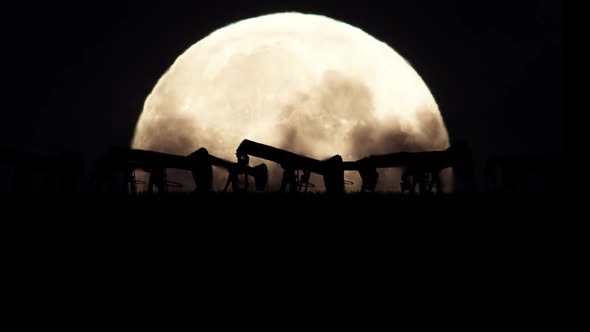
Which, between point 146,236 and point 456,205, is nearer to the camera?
point 146,236

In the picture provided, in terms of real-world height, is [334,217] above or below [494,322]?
above

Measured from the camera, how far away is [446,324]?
19.2 meters

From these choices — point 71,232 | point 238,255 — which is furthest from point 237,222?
point 71,232

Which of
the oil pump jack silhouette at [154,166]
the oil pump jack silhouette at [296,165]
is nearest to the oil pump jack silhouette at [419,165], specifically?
the oil pump jack silhouette at [296,165]

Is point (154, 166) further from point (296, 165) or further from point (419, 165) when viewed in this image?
point (419, 165)

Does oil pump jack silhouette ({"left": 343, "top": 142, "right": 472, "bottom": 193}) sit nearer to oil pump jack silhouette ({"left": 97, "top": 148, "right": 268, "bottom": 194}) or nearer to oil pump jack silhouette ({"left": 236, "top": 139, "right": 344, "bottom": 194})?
oil pump jack silhouette ({"left": 236, "top": 139, "right": 344, "bottom": 194})

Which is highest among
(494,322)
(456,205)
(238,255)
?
(456,205)

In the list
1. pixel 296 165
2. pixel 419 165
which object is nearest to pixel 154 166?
pixel 296 165

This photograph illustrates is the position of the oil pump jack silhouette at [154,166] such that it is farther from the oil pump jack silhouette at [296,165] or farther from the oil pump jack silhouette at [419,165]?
the oil pump jack silhouette at [419,165]

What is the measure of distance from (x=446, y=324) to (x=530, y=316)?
106 inches

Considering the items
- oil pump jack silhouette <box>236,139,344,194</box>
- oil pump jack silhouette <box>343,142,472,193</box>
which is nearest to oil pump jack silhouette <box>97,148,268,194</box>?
oil pump jack silhouette <box>236,139,344,194</box>

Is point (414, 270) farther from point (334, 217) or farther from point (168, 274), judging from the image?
point (168, 274)

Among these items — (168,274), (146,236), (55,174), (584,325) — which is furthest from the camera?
(55,174)

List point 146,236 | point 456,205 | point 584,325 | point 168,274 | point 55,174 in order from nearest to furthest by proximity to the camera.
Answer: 1. point 584,325
2. point 168,274
3. point 146,236
4. point 456,205
5. point 55,174
